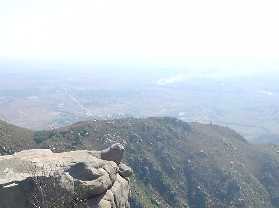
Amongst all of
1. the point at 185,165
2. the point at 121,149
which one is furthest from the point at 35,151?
the point at 185,165

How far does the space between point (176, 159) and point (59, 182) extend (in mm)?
43949

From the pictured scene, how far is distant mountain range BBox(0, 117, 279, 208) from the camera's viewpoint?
47.6 metres

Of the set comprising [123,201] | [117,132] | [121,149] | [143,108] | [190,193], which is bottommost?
[143,108]

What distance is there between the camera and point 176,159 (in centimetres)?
5672

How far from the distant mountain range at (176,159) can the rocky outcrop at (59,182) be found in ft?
88.8

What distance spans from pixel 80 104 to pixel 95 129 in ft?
450

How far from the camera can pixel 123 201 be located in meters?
17.8

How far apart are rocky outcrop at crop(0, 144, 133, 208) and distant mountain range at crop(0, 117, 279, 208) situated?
1065 inches

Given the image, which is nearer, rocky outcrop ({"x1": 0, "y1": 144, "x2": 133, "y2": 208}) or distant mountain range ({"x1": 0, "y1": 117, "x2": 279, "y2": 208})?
rocky outcrop ({"x1": 0, "y1": 144, "x2": 133, "y2": 208})

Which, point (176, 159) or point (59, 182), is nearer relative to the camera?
point (59, 182)

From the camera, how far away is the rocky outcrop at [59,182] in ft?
45.5

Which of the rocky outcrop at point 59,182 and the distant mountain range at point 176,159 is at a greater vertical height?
the rocky outcrop at point 59,182

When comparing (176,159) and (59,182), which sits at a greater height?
(59,182)

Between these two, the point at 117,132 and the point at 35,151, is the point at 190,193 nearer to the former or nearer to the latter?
the point at 117,132
